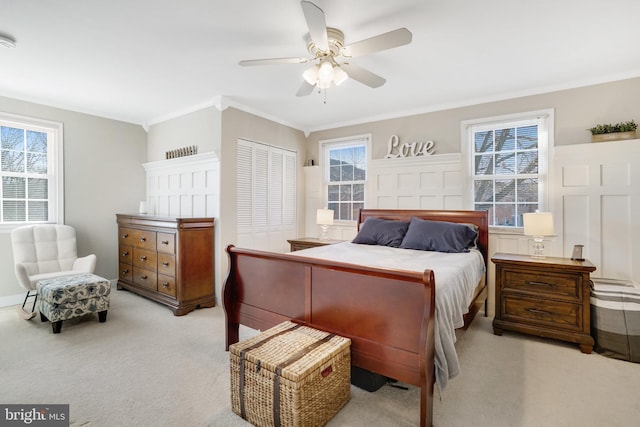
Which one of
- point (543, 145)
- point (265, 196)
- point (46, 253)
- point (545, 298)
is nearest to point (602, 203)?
point (543, 145)

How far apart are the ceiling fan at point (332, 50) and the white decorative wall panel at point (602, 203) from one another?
2452 mm

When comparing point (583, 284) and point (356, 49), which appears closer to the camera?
point (356, 49)

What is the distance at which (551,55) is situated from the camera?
9.06 feet

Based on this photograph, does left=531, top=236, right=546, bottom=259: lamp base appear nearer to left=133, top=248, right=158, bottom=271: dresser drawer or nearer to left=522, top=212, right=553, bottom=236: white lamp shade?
left=522, top=212, right=553, bottom=236: white lamp shade

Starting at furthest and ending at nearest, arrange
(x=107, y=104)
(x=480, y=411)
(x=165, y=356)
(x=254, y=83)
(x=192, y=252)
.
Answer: (x=107, y=104) < (x=192, y=252) < (x=254, y=83) < (x=165, y=356) < (x=480, y=411)

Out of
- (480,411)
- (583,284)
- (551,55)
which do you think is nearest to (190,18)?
(551,55)

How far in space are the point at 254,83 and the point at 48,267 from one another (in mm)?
3328

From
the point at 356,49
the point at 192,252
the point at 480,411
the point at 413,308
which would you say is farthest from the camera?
the point at 192,252

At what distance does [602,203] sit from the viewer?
318cm

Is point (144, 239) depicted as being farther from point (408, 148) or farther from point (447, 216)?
point (447, 216)

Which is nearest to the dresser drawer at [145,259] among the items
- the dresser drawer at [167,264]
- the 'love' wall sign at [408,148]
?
the dresser drawer at [167,264]

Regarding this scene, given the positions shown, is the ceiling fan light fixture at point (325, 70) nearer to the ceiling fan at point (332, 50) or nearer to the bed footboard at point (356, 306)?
the ceiling fan at point (332, 50)

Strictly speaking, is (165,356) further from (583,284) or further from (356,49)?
(583,284)

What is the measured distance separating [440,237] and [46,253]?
4653 mm
